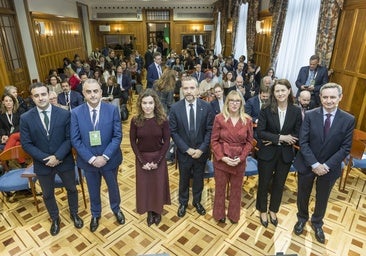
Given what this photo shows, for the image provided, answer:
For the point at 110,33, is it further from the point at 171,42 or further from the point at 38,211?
the point at 38,211

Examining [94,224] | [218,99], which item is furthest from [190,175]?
[218,99]

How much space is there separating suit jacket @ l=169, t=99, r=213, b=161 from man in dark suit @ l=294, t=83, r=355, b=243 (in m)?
1.01

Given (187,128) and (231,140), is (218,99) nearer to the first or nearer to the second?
(187,128)

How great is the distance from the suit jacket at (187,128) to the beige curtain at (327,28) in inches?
161

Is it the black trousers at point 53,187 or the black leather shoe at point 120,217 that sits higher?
the black trousers at point 53,187

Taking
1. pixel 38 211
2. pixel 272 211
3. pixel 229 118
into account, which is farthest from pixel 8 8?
pixel 272 211

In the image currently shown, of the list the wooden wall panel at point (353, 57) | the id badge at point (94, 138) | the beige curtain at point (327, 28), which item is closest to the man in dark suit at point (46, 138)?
the id badge at point (94, 138)

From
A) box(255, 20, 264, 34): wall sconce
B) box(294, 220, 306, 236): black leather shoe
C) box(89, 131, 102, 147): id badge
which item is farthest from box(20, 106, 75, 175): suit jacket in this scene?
box(255, 20, 264, 34): wall sconce

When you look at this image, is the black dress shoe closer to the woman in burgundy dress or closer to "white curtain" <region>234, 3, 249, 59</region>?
the woman in burgundy dress

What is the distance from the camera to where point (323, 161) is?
2.52 meters

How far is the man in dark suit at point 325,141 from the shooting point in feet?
7.81

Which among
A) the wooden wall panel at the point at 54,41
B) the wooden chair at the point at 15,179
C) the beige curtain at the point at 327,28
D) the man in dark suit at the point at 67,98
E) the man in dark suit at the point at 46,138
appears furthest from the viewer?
the wooden wall panel at the point at 54,41

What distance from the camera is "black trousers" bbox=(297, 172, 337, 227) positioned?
2.62 metres

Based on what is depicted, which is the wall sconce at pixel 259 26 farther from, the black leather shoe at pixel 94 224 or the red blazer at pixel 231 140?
the black leather shoe at pixel 94 224
